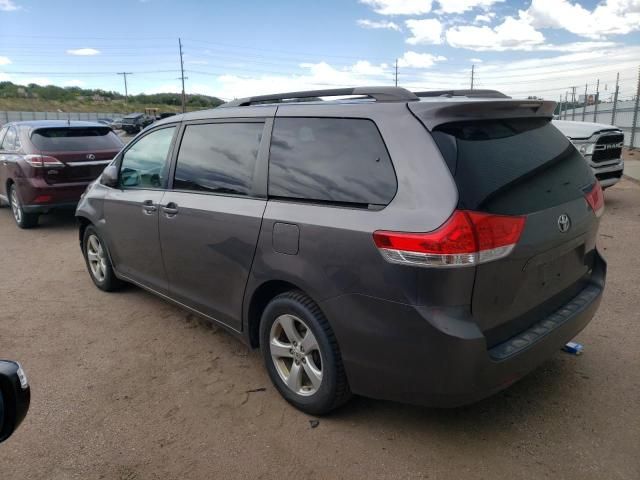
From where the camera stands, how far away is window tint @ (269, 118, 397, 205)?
2.56 m

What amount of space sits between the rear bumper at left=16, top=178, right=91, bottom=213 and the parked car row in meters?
5.47

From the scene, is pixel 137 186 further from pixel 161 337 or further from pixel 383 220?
pixel 383 220

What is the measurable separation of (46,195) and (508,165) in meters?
7.64

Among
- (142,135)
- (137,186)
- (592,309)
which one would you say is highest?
(142,135)

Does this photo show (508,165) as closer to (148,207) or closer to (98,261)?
(148,207)

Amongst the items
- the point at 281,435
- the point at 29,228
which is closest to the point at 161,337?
the point at 281,435

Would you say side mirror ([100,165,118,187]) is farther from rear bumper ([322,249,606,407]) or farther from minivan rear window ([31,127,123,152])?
minivan rear window ([31,127,123,152])

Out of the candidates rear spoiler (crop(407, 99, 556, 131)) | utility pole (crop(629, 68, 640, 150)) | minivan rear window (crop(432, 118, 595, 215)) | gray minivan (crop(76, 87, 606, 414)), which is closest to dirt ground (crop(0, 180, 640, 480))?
gray minivan (crop(76, 87, 606, 414))

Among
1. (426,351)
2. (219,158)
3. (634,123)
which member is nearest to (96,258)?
(219,158)

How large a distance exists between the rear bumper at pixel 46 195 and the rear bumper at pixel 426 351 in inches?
273

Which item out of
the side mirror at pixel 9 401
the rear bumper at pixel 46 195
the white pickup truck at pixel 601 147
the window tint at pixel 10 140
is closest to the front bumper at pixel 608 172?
the white pickup truck at pixel 601 147

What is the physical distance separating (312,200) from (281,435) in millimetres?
1311

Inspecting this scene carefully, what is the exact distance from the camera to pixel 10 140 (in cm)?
887

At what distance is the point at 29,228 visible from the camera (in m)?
8.64
